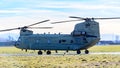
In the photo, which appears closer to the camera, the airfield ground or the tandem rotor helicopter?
the airfield ground

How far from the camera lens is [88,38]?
57312 millimetres

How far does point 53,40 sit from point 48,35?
1272 mm

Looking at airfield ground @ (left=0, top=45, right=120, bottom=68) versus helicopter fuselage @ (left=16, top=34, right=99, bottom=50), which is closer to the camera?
airfield ground @ (left=0, top=45, right=120, bottom=68)

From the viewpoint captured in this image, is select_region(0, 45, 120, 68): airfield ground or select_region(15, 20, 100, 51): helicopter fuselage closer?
select_region(0, 45, 120, 68): airfield ground

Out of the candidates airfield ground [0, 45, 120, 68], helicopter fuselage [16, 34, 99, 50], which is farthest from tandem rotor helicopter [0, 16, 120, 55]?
airfield ground [0, 45, 120, 68]

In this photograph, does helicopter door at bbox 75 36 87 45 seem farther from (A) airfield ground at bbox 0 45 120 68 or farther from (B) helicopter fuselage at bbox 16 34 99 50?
(A) airfield ground at bbox 0 45 120 68

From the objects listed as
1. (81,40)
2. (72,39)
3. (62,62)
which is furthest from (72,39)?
(62,62)

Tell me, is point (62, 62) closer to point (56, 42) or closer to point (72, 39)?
point (72, 39)

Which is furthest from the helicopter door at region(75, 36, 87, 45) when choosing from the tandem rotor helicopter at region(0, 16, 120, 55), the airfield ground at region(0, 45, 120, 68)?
the airfield ground at region(0, 45, 120, 68)

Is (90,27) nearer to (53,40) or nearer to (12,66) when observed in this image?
(53,40)

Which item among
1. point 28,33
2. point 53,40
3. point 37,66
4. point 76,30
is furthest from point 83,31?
point 37,66

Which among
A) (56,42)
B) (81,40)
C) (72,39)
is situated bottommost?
(56,42)

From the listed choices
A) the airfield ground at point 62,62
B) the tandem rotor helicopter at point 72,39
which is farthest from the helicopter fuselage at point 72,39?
the airfield ground at point 62,62

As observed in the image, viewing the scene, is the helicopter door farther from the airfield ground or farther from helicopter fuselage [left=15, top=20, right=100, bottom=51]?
the airfield ground
